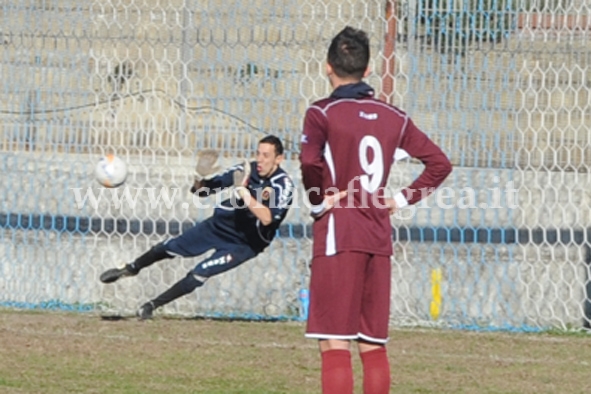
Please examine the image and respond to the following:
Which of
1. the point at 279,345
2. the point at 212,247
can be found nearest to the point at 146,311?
the point at 212,247

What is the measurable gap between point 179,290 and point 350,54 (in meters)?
4.44

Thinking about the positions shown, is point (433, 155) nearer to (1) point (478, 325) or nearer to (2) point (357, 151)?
(2) point (357, 151)

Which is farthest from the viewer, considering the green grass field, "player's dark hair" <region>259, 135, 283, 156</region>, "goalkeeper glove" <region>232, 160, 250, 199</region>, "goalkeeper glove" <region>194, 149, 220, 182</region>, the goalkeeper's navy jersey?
"player's dark hair" <region>259, 135, 283, 156</region>

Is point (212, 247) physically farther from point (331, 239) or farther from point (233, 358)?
point (331, 239)

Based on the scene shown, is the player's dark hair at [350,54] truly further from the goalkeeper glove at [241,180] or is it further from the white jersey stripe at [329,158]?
the goalkeeper glove at [241,180]

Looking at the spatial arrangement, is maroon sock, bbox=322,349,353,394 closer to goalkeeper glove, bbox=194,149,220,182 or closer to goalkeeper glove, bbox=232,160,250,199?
goalkeeper glove, bbox=232,160,250,199

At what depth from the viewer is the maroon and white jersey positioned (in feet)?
17.5

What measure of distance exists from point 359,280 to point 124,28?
537 centimetres

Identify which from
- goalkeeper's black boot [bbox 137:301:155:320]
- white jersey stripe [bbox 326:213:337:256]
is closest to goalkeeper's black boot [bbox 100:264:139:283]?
goalkeeper's black boot [bbox 137:301:155:320]

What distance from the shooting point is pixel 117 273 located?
953 cm

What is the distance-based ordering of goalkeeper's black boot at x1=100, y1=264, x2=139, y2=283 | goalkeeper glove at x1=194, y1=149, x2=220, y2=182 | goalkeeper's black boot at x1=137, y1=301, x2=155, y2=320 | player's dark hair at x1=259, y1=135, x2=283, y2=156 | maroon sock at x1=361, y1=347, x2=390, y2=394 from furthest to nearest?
goalkeeper's black boot at x1=137, y1=301, x2=155, y2=320 < goalkeeper's black boot at x1=100, y1=264, x2=139, y2=283 < player's dark hair at x1=259, y1=135, x2=283, y2=156 < goalkeeper glove at x1=194, y1=149, x2=220, y2=182 < maroon sock at x1=361, y1=347, x2=390, y2=394

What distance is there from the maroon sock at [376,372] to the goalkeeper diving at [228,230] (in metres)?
3.62

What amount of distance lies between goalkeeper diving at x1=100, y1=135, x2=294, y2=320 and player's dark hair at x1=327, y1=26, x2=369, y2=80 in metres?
3.75

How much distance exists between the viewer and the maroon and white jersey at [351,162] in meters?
5.32
